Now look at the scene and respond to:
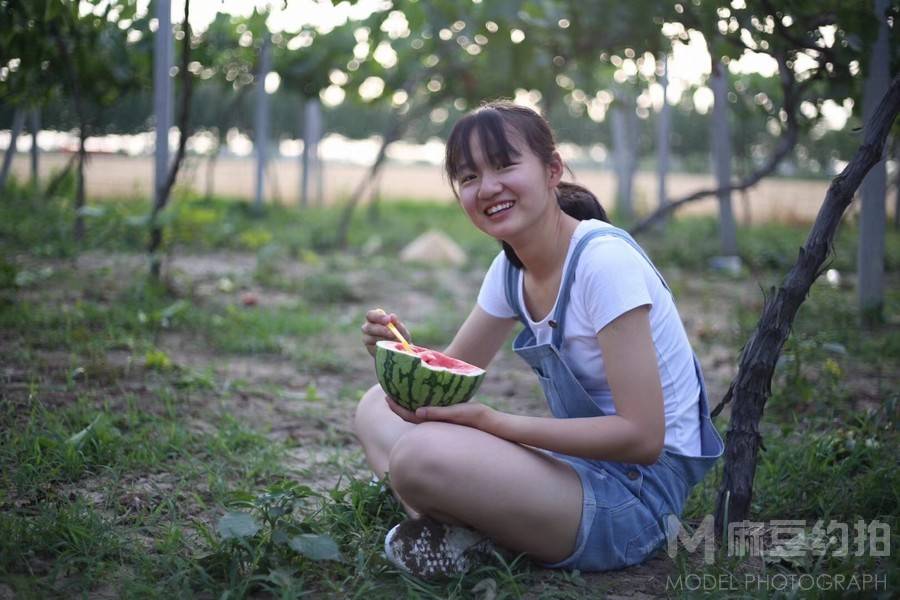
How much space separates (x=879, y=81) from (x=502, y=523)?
3.65 m

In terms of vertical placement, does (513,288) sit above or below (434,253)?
above

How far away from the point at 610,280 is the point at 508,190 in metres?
0.40

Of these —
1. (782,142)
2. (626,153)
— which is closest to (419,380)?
(782,142)

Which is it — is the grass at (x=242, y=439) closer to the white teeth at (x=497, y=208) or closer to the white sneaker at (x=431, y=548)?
the white sneaker at (x=431, y=548)

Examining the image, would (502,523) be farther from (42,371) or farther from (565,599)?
(42,371)

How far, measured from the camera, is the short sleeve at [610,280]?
2.13 meters

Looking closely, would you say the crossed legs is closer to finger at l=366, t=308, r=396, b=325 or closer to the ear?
finger at l=366, t=308, r=396, b=325

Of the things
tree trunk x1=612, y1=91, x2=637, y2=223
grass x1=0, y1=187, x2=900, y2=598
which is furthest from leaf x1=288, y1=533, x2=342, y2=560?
tree trunk x1=612, y1=91, x2=637, y2=223

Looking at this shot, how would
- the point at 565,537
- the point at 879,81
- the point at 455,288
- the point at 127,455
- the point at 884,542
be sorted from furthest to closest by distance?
the point at 455,288, the point at 879,81, the point at 127,455, the point at 884,542, the point at 565,537

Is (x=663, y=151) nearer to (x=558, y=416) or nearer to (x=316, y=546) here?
(x=558, y=416)

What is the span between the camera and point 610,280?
2.16m

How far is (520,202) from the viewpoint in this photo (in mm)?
2346

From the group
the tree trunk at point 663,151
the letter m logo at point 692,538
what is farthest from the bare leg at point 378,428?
the tree trunk at point 663,151

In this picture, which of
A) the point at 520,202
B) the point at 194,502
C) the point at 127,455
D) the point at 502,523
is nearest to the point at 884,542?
the point at 502,523
